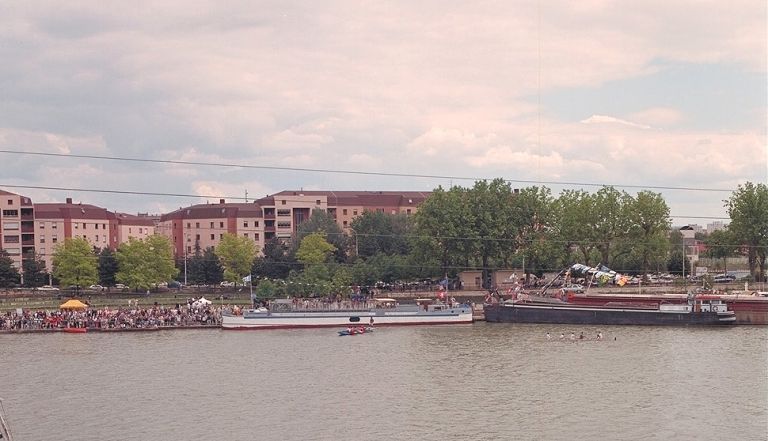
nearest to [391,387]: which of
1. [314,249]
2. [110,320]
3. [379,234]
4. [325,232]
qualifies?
[110,320]

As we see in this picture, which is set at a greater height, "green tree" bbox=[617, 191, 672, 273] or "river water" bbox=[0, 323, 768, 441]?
"green tree" bbox=[617, 191, 672, 273]

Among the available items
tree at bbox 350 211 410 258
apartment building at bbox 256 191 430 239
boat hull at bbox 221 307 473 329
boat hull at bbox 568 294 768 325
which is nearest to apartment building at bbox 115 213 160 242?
apartment building at bbox 256 191 430 239

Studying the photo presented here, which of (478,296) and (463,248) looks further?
(463,248)

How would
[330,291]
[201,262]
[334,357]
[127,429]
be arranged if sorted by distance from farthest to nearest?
[201,262] → [330,291] → [334,357] → [127,429]

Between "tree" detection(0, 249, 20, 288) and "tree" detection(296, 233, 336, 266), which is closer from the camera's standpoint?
"tree" detection(0, 249, 20, 288)

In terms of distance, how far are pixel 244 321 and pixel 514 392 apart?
1297 inches

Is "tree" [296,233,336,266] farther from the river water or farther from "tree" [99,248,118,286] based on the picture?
the river water

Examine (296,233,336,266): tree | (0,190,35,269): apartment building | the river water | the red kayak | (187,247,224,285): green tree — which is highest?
(0,190,35,269): apartment building

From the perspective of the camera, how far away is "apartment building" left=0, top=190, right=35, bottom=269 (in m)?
125

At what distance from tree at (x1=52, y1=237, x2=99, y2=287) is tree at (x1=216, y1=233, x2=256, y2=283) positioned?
14.9 m

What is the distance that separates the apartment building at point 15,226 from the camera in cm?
12506

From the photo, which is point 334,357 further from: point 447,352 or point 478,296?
point 478,296

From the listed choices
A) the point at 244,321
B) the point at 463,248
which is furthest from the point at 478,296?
the point at 244,321

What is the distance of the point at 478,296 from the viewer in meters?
91.8
